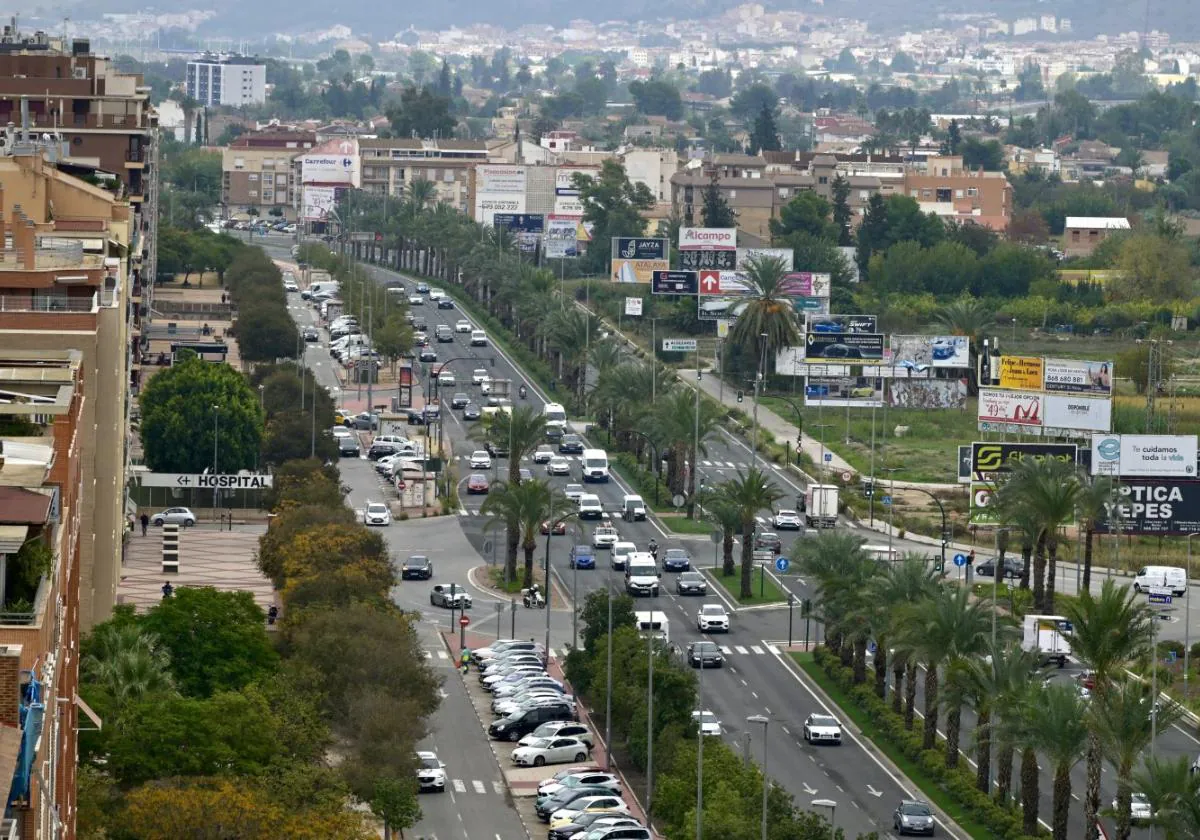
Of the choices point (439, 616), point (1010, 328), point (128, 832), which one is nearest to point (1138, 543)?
point (439, 616)

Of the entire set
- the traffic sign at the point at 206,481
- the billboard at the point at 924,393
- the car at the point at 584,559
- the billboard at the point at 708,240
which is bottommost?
the car at the point at 584,559

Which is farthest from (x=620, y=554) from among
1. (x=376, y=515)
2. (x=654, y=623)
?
(x=654, y=623)

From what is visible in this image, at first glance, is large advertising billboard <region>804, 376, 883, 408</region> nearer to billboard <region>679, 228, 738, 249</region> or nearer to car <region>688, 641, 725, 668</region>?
billboard <region>679, 228, 738, 249</region>

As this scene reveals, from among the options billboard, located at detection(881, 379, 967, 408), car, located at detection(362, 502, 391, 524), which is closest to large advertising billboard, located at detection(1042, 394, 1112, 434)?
billboard, located at detection(881, 379, 967, 408)

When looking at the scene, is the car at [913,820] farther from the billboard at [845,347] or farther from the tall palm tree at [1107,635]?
the billboard at [845,347]

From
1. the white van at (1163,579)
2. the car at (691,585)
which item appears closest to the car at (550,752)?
the car at (691,585)
